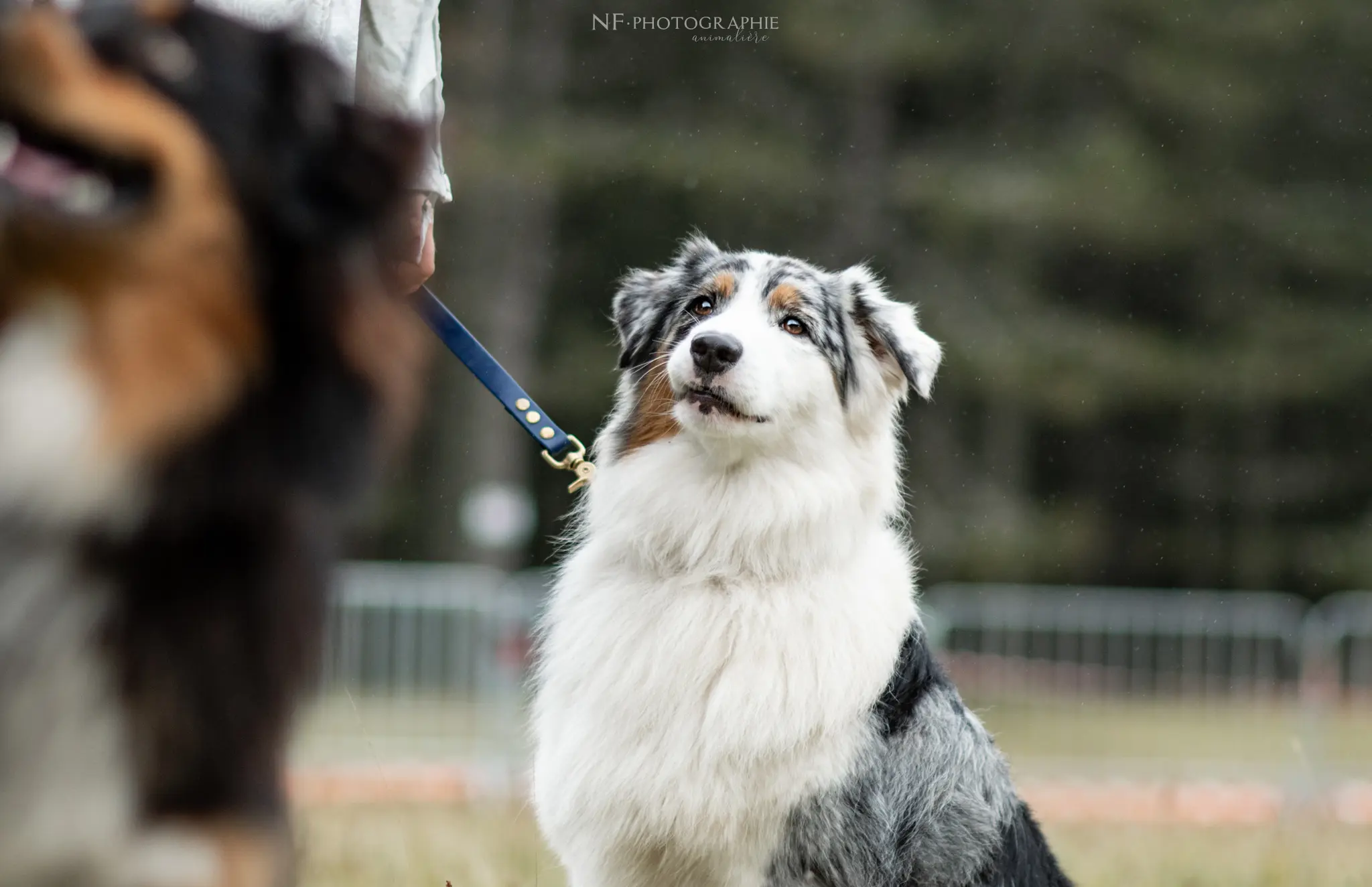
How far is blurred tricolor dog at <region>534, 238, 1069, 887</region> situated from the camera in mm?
3738

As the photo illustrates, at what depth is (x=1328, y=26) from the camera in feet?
75.0

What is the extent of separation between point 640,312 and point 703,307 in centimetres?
25

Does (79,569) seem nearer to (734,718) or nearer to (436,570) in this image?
(734,718)

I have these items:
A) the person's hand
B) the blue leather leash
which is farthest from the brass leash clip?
the person's hand

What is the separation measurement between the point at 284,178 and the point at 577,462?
210 cm

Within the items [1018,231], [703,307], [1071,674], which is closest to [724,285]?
[703,307]

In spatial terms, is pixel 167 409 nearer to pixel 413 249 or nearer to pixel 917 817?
pixel 413 249

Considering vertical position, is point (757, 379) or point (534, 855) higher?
point (757, 379)

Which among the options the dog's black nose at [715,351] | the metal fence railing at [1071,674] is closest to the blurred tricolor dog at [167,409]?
the dog's black nose at [715,351]

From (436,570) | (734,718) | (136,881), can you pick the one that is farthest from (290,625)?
(436,570)

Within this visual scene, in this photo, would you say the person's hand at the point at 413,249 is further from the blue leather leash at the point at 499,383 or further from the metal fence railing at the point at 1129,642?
the metal fence railing at the point at 1129,642

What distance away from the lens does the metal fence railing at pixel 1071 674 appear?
38.9 feet

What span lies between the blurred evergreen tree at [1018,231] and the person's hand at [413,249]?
14105mm

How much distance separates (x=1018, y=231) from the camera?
2084 centimetres
